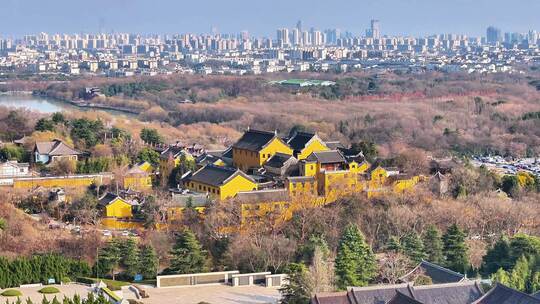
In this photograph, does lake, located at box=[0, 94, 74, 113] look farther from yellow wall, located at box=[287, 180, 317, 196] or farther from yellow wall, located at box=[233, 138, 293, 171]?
yellow wall, located at box=[287, 180, 317, 196]

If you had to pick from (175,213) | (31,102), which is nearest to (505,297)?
(175,213)

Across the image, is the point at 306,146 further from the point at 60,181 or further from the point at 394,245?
the point at 394,245

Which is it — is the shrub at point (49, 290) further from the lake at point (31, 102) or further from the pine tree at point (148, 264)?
the lake at point (31, 102)

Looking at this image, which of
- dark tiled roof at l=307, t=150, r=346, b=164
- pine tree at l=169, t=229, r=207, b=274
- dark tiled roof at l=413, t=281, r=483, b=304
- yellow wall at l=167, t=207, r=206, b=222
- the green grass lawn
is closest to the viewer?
dark tiled roof at l=413, t=281, r=483, b=304

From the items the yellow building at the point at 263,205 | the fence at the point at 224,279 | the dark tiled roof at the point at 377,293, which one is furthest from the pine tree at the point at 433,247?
the dark tiled roof at the point at 377,293

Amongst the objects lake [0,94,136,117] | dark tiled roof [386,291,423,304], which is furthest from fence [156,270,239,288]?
lake [0,94,136,117]

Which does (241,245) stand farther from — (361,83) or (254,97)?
(361,83)
